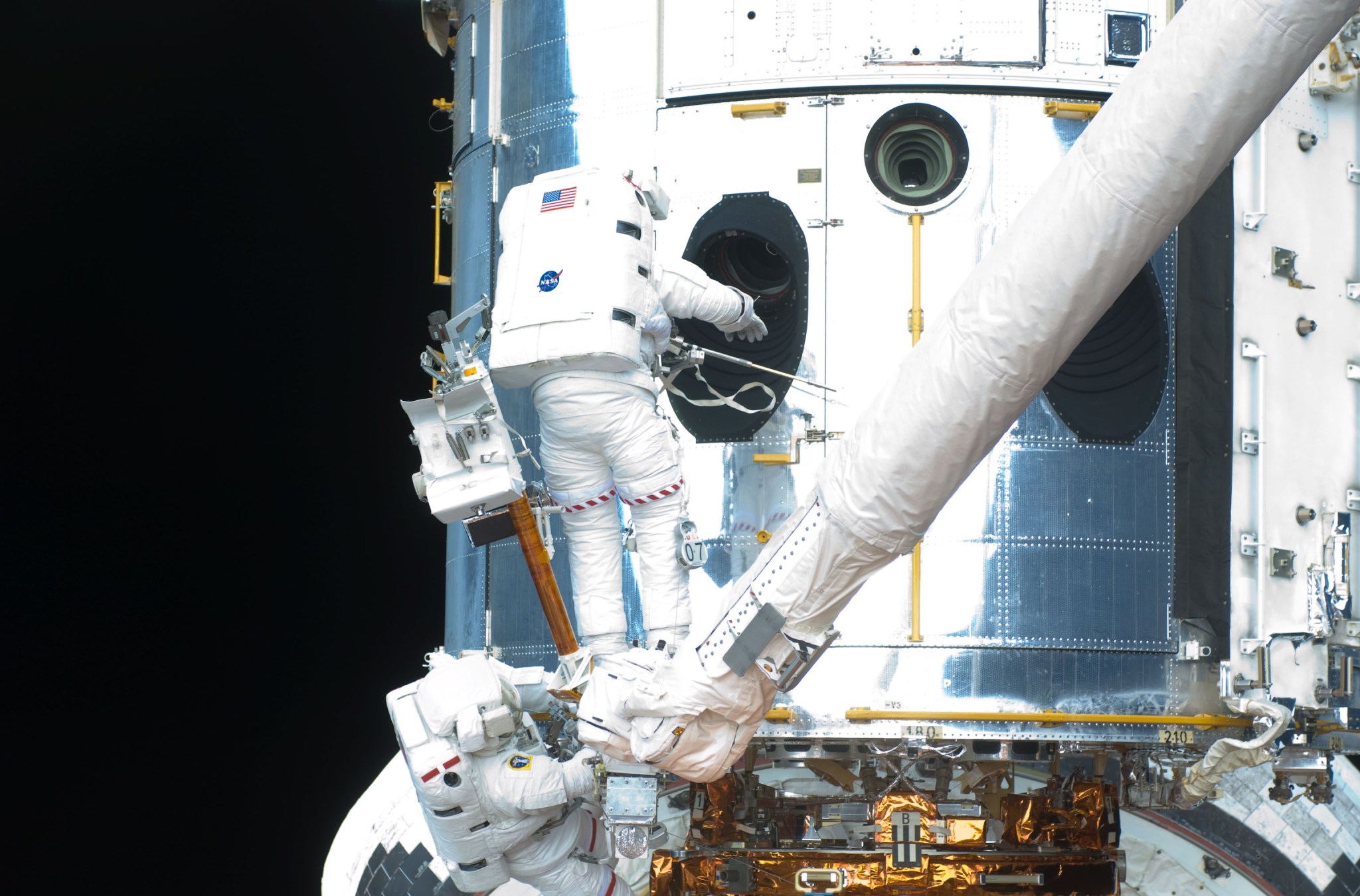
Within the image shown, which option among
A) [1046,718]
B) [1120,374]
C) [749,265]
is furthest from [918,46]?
[1046,718]

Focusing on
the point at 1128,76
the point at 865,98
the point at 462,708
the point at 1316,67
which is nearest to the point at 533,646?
the point at 462,708

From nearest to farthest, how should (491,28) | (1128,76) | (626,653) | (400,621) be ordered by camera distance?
(1128,76), (626,653), (491,28), (400,621)

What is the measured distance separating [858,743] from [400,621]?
707 centimetres

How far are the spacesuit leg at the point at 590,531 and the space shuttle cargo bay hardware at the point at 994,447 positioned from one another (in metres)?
0.21

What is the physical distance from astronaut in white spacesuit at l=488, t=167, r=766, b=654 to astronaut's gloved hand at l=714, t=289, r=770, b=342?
0.61ft

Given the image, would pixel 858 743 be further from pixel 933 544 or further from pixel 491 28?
pixel 491 28

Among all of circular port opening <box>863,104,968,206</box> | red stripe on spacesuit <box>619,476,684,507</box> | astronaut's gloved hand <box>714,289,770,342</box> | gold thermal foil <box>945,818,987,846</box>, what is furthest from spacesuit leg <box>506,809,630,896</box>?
circular port opening <box>863,104,968,206</box>

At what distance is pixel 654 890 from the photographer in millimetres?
6992

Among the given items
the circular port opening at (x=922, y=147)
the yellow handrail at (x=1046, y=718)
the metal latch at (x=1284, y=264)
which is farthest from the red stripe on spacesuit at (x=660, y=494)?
the metal latch at (x=1284, y=264)

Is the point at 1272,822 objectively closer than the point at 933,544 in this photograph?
No

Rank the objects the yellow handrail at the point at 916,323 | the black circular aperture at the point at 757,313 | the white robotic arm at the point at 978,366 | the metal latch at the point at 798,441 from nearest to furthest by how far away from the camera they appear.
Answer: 1. the white robotic arm at the point at 978,366
2. the yellow handrail at the point at 916,323
3. the metal latch at the point at 798,441
4. the black circular aperture at the point at 757,313

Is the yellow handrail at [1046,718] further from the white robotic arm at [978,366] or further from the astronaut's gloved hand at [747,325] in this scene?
the astronaut's gloved hand at [747,325]

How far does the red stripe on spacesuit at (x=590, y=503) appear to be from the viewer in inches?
250

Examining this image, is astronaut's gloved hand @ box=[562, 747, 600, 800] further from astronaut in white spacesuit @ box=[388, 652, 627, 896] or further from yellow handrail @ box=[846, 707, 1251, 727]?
yellow handrail @ box=[846, 707, 1251, 727]
